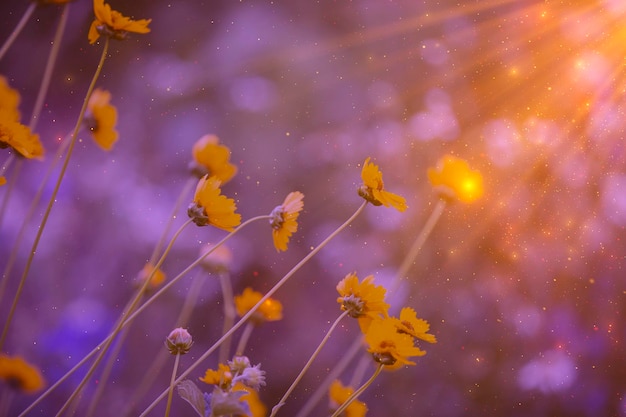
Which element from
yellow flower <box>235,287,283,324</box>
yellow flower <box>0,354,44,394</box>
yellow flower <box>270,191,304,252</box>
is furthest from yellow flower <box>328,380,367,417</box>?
yellow flower <box>0,354,44,394</box>

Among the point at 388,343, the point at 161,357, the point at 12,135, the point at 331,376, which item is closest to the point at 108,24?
the point at 12,135

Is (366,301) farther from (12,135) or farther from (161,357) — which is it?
(161,357)

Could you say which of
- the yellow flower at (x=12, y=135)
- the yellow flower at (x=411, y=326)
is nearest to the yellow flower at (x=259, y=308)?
the yellow flower at (x=411, y=326)

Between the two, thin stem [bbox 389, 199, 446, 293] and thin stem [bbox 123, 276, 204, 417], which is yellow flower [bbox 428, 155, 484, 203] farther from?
thin stem [bbox 123, 276, 204, 417]

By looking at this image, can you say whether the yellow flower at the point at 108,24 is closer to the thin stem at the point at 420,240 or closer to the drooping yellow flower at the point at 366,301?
the drooping yellow flower at the point at 366,301

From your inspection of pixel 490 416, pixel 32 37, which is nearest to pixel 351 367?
pixel 490 416
